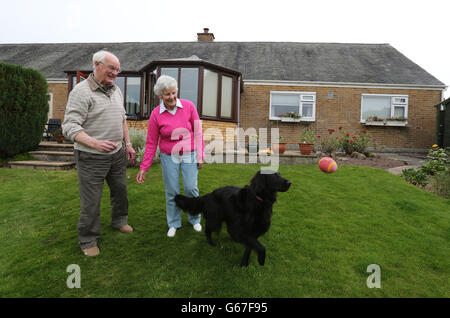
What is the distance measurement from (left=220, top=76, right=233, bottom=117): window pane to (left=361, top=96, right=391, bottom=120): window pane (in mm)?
7124

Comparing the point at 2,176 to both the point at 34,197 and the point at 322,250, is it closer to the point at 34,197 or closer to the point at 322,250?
the point at 34,197

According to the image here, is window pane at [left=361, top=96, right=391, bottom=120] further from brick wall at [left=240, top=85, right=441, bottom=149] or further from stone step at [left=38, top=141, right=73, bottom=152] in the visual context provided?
stone step at [left=38, top=141, right=73, bottom=152]

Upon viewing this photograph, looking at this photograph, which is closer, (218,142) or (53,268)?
(53,268)

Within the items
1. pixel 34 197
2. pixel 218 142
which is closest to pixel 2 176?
pixel 34 197

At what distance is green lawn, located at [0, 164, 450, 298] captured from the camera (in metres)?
2.43

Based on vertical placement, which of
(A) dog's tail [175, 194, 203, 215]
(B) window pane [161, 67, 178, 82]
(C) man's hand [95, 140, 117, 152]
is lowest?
(A) dog's tail [175, 194, 203, 215]

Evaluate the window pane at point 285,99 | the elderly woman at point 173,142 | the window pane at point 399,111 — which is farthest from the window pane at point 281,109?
the elderly woman at point 173,142

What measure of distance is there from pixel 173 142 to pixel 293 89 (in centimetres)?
1128

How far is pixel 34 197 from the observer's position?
4.90 m

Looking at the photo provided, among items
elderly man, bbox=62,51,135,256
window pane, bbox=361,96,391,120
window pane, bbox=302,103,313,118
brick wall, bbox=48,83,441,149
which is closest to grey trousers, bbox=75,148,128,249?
elderly man, bbox=62,51,135,256

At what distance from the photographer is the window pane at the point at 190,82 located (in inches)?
379

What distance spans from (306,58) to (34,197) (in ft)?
49.0

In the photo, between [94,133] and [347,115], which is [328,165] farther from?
A: [347,115]

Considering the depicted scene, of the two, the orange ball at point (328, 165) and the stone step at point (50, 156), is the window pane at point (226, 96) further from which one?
the orange ball at point (328, 165)
